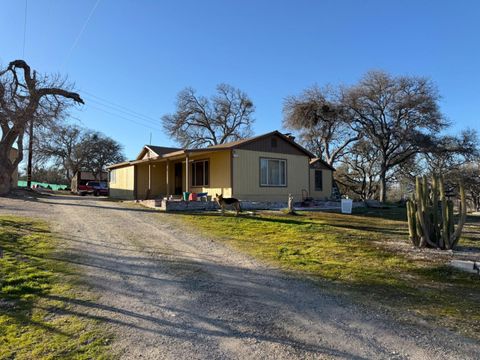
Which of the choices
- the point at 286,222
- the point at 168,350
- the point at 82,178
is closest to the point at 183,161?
the point at 286,222

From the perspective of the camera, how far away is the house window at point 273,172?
19016 mm

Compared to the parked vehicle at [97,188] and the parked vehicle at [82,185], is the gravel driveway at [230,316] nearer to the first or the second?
the parked vehicle at [97,188]

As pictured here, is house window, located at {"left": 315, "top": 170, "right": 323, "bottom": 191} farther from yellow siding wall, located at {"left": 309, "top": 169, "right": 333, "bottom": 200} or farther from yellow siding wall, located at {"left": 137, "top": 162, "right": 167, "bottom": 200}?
yellow siding wall, located at {"left": 137, "top": 162, "right": 167, "bottom": 200}

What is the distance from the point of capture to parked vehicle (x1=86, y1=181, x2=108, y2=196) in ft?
119

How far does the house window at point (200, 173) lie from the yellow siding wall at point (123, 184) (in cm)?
676

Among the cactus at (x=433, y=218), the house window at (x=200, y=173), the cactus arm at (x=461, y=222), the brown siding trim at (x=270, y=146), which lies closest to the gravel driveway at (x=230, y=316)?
the cactus at (x=433, y=218)

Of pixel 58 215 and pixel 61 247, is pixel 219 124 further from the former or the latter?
pixel 61 247

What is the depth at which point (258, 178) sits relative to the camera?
737 inches

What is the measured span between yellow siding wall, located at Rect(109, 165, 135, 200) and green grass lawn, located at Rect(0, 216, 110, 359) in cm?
1887

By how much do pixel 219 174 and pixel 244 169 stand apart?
1281 millimetres

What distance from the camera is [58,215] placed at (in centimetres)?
1346

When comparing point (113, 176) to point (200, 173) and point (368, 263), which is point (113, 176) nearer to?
point (200, 173)

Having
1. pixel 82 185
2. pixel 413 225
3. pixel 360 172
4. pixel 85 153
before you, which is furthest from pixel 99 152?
pixel 413 225

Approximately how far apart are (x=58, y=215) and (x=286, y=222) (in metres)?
7.83
